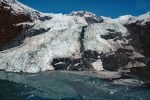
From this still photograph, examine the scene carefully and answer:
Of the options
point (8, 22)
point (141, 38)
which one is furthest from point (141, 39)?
point (8, 22)

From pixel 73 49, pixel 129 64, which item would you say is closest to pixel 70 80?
pixel 73 49

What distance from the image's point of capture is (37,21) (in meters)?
8.61

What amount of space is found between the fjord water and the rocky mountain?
0.57m

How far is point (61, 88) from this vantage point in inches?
212

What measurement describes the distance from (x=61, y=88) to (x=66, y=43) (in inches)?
88.2

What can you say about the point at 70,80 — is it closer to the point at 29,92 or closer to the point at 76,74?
the point at 76,74

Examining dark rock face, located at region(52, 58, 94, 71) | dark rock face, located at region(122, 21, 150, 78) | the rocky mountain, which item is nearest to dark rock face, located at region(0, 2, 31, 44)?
the rocky mountain

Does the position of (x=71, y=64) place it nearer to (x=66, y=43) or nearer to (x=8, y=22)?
(x=66, y=43)

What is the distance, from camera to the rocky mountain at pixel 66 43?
6.72 m

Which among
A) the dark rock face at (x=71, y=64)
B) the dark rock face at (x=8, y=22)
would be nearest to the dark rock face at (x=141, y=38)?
the dark rock face at (x=71, y=64)

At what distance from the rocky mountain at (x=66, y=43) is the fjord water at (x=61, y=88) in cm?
57

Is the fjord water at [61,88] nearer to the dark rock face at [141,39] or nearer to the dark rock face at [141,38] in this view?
the dark rock face at [141,39]

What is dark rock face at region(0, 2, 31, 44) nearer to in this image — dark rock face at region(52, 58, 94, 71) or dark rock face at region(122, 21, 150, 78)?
dark rock face at region(52, 58, 94, 71)

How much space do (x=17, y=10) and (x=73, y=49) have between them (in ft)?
8.22
